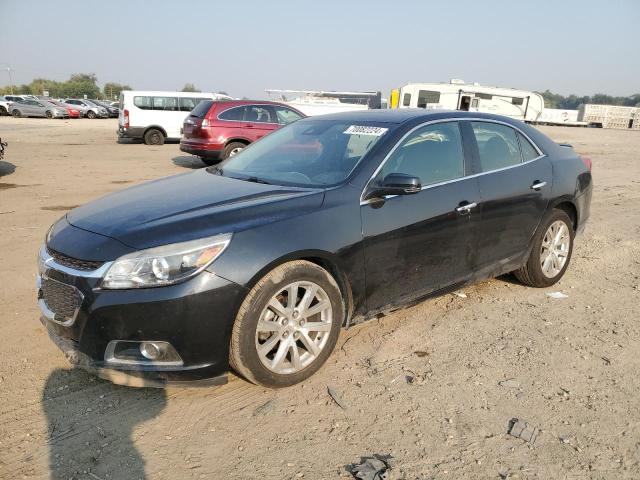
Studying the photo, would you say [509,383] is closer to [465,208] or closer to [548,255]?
[465,208]

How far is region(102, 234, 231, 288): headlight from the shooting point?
2637 millimetres

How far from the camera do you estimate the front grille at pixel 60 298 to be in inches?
108

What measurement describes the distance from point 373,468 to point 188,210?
5.72 feet

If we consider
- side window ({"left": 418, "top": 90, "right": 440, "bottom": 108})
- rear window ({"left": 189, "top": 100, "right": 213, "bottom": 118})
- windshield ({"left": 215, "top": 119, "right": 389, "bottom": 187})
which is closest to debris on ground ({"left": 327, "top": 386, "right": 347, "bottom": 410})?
windshield ({"left": 215, "top": 119, "right": 389, "bottom": 187})

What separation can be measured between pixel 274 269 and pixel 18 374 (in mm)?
1743

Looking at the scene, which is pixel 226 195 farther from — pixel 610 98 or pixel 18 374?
pixel 610 98

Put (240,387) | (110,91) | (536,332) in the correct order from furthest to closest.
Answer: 1. (110,91)
2. (536,332)
3. (240,387)

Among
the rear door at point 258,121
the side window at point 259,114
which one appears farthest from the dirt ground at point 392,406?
the side window at point 259,114

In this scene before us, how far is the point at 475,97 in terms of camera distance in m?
27.2

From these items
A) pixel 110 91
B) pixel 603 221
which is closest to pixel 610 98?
pixel 110 91

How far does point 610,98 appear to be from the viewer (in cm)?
14888

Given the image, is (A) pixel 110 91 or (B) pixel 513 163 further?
(A) pixel 110 91

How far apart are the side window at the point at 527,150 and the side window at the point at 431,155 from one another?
841 mm

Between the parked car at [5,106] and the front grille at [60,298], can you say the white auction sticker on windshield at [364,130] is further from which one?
the parked car at [5,106]
